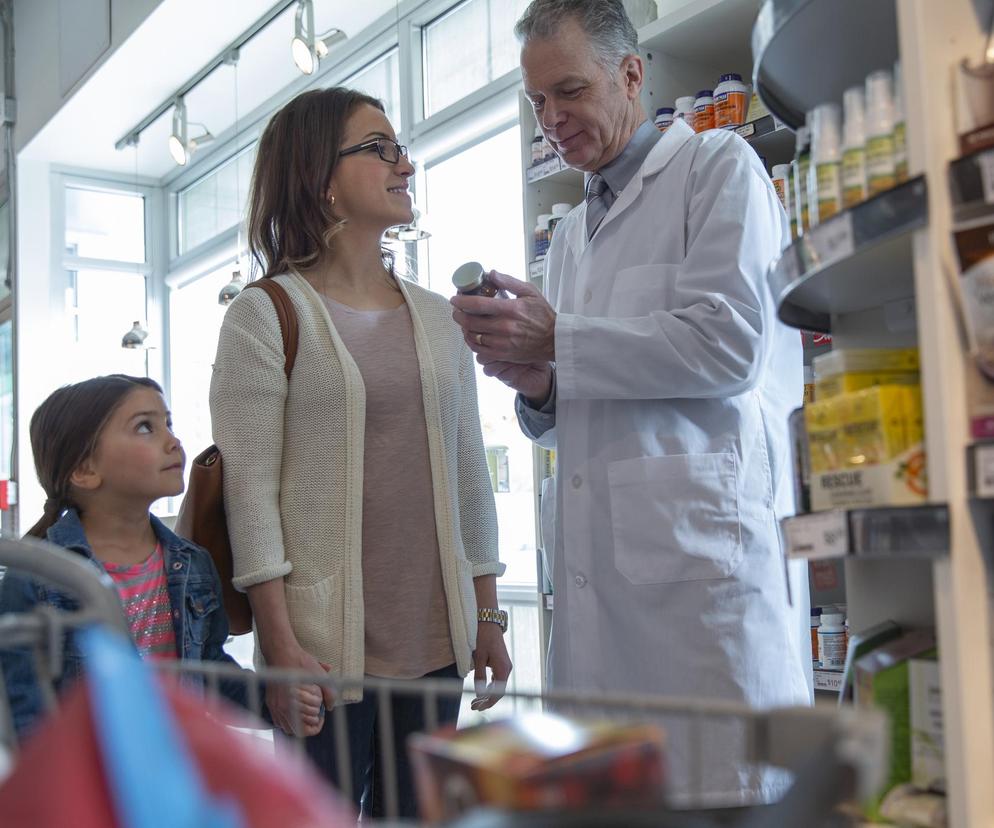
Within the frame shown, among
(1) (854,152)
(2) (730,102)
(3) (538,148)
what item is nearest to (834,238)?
(1) (854,152)

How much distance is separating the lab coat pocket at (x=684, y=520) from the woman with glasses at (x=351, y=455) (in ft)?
1.09

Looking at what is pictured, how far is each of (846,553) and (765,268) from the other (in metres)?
0.83

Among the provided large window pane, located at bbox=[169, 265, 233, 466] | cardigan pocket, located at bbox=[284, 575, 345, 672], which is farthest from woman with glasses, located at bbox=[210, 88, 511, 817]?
large window pane, located at bbox=[169, 265, 233, 466]

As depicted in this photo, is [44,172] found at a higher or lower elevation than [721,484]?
higher

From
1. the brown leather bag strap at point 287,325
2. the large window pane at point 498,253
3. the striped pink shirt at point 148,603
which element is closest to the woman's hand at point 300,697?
the striped pink shirt at point 148,603

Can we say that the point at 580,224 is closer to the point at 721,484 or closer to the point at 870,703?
the point at 721,484

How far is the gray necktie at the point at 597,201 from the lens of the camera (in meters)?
1.99

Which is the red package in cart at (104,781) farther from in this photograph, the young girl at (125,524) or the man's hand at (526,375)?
the man's hand at (526,375)

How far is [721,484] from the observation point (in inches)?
66.0

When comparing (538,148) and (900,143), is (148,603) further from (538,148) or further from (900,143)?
(538,148)

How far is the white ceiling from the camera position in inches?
218

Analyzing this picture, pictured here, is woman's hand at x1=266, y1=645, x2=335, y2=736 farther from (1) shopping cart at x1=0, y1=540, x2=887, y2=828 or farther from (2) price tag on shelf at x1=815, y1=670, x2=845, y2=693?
(2) price tag on shelf at x1=815, y1=670, x2=845, y2=693

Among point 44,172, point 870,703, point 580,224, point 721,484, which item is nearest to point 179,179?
point 44,172

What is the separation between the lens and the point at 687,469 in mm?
1673
